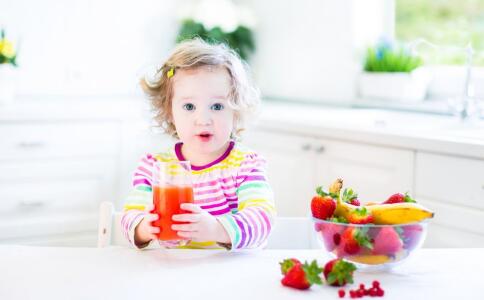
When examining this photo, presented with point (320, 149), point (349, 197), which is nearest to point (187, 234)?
point (349, 197)

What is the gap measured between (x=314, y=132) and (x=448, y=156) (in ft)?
1.85

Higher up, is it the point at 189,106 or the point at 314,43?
the point at 314,43

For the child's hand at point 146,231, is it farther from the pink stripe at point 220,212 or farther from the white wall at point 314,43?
the white wall at point 314,43

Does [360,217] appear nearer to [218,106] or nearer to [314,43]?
[218,106]

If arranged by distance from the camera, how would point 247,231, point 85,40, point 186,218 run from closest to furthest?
point 186,218 → point 247,231 → point 85,40

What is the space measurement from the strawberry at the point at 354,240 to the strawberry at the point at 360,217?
22 millimetres

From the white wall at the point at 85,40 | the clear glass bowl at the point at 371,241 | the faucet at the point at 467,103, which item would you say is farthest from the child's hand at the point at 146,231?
the white wall at the point at 85,40

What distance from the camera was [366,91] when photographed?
3.03 meters

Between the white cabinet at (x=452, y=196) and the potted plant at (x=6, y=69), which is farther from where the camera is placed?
the potted plant at (x=6, y=69)

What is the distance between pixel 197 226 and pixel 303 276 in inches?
10.0

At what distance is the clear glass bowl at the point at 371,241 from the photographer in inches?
41.3

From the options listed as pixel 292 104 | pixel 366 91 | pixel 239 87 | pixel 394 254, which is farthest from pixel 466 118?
pixel 394 254

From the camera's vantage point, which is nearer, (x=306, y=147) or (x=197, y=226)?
(x=197, y=226)

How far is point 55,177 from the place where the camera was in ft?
9.27
